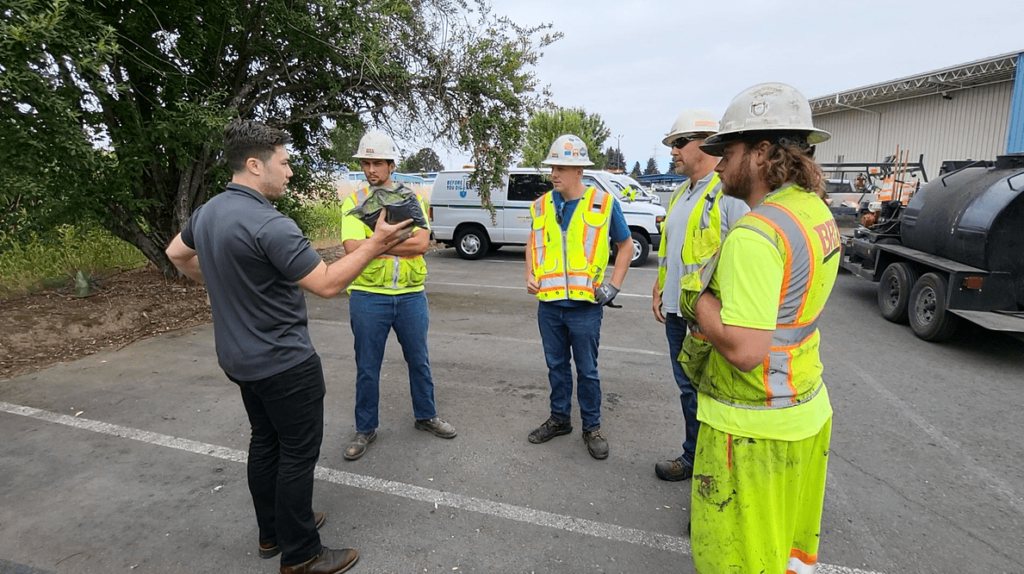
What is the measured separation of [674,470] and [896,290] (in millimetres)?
5395

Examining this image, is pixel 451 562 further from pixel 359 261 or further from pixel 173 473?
pixel 173 473

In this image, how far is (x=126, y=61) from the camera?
6586 mm

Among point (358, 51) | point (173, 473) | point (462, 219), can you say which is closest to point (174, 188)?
point (358, 51)

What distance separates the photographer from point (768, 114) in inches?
62.1

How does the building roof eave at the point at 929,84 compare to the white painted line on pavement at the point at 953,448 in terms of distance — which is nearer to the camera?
the white painted line on pavement at the point at 953,448

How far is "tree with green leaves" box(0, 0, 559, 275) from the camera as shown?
516 centimetres

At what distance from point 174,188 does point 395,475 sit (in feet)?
23.7

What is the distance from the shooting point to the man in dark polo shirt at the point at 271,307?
2.10 m

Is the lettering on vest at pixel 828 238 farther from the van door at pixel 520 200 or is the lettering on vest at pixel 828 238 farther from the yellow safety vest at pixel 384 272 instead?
the van door at pixel 520 200

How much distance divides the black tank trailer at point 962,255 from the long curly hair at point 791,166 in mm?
4949

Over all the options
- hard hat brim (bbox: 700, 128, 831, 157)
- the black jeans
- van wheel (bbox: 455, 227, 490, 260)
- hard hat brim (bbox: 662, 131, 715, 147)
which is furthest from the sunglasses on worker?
van wheel (bbox: 455, 227, 490, 260)

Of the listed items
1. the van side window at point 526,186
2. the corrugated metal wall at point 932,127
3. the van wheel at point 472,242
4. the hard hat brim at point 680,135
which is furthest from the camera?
the corrugated metal wall at point 932,127

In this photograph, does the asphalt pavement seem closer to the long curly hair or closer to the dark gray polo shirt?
the dark gray polo shirt

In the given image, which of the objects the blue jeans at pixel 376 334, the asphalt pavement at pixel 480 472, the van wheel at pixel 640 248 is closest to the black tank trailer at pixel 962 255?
the asphalt pavement at pixel 480 472
